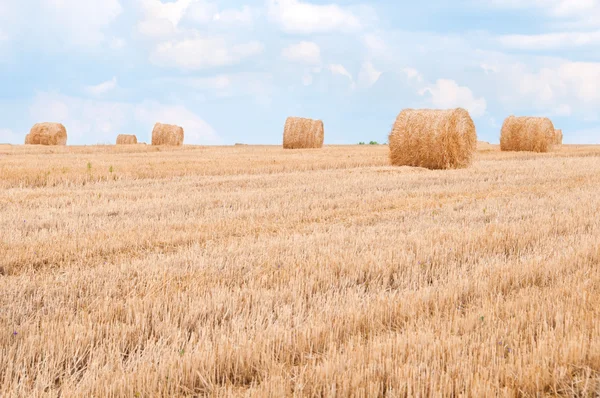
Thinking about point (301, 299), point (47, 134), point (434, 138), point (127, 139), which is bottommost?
point (301, 299)

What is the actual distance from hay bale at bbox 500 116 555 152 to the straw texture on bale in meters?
24.6

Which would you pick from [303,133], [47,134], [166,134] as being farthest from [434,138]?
[47,134]

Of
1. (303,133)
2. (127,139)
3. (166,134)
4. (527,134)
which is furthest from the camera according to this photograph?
(127,139)

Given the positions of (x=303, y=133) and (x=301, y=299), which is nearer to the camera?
(x=301, y=299)

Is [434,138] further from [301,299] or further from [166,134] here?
[166,134]

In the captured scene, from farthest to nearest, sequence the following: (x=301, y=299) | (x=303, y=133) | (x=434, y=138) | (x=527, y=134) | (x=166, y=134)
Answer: (x=166, y=134)
(x=303, y=133)
(x=527, y=134)
(x=434, y=138)
(x=301, y=299)

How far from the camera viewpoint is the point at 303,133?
103ft

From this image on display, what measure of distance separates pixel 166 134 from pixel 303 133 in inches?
344

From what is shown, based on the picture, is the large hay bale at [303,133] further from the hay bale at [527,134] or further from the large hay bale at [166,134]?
the hay bale at [527,134]

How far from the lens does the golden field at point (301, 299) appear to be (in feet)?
10.9

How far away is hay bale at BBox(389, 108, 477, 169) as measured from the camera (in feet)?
60.1

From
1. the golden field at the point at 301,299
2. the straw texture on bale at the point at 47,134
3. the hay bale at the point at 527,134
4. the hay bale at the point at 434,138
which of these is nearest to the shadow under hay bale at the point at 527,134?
the hay bale at the point at 527,134

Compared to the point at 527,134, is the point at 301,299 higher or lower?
lower

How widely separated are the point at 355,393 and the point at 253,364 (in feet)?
2.31
